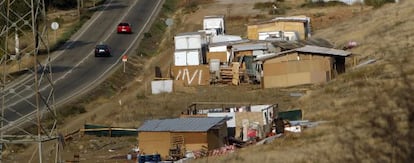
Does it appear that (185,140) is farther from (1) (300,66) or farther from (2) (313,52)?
(2) (313,52)

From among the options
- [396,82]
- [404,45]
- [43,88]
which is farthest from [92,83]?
Answer: [396,82]

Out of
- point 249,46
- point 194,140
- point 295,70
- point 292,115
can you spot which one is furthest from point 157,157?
point 249,46

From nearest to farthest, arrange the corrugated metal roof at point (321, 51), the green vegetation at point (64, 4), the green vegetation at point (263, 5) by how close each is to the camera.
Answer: the corrugated metal roof at point (321, 51) < the green vegetation at point (263, 5) < the green vegetation at point (64, 4)

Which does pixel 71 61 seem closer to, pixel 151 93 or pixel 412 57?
pixel 151 93

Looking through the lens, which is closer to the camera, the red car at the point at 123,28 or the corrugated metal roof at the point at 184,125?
the corrugated metal roof at the point at 184,125

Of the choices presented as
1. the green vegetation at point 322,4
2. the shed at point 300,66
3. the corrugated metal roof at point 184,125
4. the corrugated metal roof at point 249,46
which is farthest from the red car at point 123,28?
the corrugated metal roof at point 184,125

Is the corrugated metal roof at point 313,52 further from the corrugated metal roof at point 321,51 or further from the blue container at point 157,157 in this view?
the blue container at point 157,157
